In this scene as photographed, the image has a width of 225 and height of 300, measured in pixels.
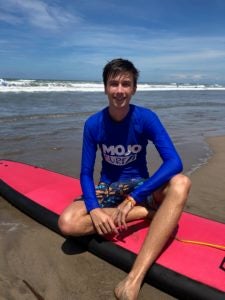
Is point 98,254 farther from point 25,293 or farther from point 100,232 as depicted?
point 25,293

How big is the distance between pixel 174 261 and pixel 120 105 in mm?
1291

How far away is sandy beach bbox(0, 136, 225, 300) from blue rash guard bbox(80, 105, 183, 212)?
50 centimetres

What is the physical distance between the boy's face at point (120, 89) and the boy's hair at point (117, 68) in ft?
0.09

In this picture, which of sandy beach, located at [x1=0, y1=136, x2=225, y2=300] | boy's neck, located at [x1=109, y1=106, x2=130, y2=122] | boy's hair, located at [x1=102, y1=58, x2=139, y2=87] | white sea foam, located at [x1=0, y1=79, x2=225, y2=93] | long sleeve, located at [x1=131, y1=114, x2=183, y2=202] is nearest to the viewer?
sandy beach, located at [x1=0, y1=136, x2=225, y2=300]

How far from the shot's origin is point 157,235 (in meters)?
2.60

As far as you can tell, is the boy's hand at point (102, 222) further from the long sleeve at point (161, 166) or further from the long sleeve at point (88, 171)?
the long sleeve at point (161, 166)

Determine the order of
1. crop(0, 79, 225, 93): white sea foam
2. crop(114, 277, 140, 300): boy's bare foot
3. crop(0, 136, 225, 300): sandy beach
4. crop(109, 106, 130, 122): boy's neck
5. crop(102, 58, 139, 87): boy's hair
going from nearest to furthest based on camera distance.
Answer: crop(114, 277, 140, 300): boy's bare foot < crop(0, 136, 225, 300): sandy beach < crop(102, 58, 139, 87): boy's hair < crop(109, 106, 130, 122): boy's neck < crop(0, 79, 225, 93): white sea foam

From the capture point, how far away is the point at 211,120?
12.3 m

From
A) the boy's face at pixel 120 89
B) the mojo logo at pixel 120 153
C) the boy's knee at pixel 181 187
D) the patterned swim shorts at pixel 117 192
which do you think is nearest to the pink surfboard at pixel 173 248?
the patterned swim shorts at pixel 117 192

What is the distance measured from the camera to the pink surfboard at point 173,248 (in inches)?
94.5

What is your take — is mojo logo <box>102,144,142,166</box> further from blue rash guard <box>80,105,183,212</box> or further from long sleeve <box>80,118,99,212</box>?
long sleeve <box>80,118,99,212</box>

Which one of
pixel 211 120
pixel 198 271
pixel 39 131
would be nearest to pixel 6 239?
pixel 198 271

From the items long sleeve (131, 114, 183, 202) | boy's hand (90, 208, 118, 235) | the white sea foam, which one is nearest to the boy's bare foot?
boy's hand (90, 208, 118, 235)

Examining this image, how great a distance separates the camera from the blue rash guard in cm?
303
